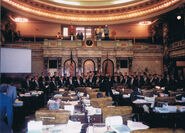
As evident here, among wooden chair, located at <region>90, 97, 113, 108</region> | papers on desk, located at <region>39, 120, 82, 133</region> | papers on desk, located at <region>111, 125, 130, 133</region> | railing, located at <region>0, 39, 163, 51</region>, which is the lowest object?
papers on desk, located at <region>39, 120, 82, 133</region>

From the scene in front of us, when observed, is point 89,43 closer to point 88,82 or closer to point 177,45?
point 88,82

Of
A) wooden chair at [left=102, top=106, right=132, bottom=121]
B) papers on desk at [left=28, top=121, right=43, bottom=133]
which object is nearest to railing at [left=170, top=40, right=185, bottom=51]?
wooden chair at [left=102, top=106, right=132, bottom=121]

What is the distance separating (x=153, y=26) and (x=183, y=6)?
16.6ft

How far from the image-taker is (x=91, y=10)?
18.8 metres

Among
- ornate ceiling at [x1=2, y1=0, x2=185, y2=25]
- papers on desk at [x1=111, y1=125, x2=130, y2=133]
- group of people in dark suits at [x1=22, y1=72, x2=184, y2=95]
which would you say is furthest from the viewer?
ornate ceiling at [x1=2, y1=0, x2=185, y2=25]

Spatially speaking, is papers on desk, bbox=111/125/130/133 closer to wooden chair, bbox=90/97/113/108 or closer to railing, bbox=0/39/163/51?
wooden chair, bbox=90/97/113/108

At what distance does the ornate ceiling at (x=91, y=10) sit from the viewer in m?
16.6

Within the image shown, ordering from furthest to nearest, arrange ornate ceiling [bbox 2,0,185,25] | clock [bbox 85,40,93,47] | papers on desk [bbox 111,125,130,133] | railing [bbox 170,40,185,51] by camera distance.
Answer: ornate ceiling [bbox 2,0,185,25] → clock [bbox 85,40,93,47] → railing [bbox 170,40,185,51] → papers on desk [bbox 111,125,130,133]

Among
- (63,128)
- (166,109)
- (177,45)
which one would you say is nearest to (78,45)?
(177,45)

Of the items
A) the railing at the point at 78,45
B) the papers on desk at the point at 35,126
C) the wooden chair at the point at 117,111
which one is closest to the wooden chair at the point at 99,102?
the wooden chair at the point at 117,111

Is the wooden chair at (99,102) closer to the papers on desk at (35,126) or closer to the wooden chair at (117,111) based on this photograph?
the wooden chair at (117,111)

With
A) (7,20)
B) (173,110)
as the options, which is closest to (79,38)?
(7,20)

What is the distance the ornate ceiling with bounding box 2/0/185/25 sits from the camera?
16.6 metres

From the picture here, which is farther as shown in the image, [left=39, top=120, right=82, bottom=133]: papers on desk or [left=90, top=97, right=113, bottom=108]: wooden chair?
[left=90, top=97, right=113, bottom=108]: wooden chair
